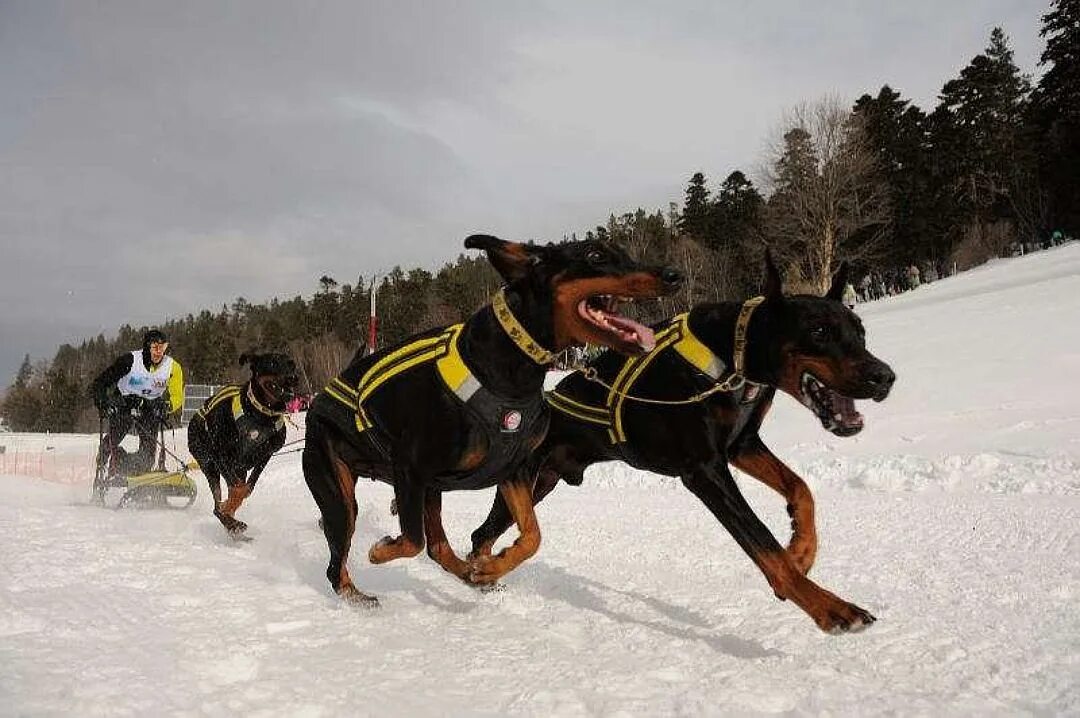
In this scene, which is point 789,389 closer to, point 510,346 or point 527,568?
point 510,346

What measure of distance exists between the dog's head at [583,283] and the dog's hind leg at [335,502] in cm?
170

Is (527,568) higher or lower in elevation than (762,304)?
lower

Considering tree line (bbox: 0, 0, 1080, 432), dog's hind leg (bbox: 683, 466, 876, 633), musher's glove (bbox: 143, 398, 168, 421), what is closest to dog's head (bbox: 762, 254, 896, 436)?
dog's hind leg (bbox: 683, 466, 876, 633)

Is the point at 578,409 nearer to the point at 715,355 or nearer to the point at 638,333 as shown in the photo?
the point at 715,355

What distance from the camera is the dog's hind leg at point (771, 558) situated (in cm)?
268

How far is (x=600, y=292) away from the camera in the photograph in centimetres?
315

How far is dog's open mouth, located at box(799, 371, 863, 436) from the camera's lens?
325cm

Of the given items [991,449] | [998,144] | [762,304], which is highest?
[998,144]

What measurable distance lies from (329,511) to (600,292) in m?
2.12

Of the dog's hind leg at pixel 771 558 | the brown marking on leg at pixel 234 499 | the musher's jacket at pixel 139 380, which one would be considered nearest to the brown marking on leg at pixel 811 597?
the dog's hind leg at pixel 771 558

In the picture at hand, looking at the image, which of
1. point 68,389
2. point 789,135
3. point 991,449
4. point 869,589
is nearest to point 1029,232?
point 789,135

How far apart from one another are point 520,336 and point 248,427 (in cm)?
466

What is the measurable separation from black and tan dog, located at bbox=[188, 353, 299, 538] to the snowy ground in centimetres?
53

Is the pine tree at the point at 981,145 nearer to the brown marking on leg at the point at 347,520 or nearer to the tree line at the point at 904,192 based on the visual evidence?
the tree line at the point at 904,192
